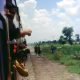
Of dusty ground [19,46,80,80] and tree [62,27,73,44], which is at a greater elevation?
tree [62,27,73,44]

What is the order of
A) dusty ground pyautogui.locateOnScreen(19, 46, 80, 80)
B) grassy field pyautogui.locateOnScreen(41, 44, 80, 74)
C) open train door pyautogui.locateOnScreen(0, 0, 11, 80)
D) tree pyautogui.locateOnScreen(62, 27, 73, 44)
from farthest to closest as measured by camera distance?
tree pyautogui.locateOnScreen(62, 27, 73, 44)
grassy field pyautogui.locateOnScreen(41, 44, 80, 74)
dusty ground pyautogui.locateOnScreen(19, 46, 80, 80)
open train door pyautogui.locateOnScreen(0, 0, 11, 80)

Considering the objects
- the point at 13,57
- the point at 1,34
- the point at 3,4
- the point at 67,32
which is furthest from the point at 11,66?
the point at 67,32

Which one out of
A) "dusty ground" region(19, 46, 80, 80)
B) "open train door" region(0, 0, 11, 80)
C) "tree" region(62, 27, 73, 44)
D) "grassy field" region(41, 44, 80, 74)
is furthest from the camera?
"tree" region(62, 27, 73, 44)

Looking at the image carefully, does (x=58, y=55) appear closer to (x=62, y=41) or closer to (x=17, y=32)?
(x=17, y=32)

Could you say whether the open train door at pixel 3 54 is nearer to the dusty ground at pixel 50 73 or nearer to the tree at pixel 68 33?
the dusty ground at pixel 50 73

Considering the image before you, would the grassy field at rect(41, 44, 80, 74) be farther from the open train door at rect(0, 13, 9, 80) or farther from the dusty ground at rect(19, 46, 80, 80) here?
the open train door at rect(0, 13, 9, 80)

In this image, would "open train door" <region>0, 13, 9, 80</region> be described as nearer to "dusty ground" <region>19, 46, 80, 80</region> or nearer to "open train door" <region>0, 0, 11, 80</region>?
"open train door" <region>0, 0, 11, 80</region>

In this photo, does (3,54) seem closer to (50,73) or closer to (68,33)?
(50,73)

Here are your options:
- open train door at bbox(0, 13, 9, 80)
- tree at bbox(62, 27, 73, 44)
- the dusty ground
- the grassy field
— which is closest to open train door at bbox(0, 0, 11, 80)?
open train door at bbox(0, 13, 9, 80)

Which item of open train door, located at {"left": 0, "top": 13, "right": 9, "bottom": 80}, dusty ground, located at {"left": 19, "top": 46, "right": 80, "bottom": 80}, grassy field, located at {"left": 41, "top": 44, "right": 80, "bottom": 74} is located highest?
open train door, located at {"left": 0, "top": 13, "right": 9, "bottom": 80}

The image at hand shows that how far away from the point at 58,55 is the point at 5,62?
42.6 metres

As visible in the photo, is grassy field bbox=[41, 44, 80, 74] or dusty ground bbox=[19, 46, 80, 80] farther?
grassy field bbox=[41, 44, 80, 74]

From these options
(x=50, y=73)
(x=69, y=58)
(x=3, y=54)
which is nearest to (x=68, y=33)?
(x=69, y=58)

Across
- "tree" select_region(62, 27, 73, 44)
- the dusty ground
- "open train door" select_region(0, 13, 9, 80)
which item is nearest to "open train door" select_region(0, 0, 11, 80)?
"open train door" select_region(0, 13, 9, 80)
